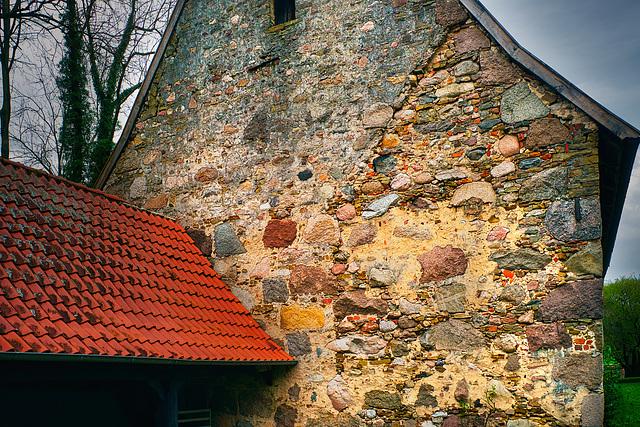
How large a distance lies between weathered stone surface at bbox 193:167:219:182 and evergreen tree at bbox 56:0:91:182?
4.13m

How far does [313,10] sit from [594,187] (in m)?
3.65

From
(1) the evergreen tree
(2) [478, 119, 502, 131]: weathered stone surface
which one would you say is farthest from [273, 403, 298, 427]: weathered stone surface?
(1) the evergreen tree

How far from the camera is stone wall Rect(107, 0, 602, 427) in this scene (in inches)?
182

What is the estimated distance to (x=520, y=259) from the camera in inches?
188

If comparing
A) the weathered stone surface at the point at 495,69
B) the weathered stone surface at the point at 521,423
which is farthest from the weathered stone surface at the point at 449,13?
the weathered stone surface at the point at 521,423

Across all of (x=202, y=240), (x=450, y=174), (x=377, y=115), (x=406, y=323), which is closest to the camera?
(x=406, y=323)

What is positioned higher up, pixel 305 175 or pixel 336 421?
pixel 305 175

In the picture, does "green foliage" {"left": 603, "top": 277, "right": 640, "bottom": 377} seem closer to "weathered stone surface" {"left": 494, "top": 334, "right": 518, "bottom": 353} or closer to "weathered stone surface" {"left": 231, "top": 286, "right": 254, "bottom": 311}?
"weathered stone surface" {"left": 494, "top": 334, "right": 518, "bottom": 353}

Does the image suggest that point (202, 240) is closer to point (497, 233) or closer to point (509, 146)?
point (497, 233)

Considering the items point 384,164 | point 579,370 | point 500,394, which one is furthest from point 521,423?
point 384,164

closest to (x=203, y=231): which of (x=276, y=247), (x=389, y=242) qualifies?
(x=276, y=247)

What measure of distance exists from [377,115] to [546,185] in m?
1.85

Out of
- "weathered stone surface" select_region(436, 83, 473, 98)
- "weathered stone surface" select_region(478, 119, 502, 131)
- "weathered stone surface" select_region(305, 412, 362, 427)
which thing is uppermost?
"weathered stone surface" select_region(436, 83, 473, 98)

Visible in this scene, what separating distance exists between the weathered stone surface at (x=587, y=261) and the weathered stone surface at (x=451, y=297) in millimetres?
942
